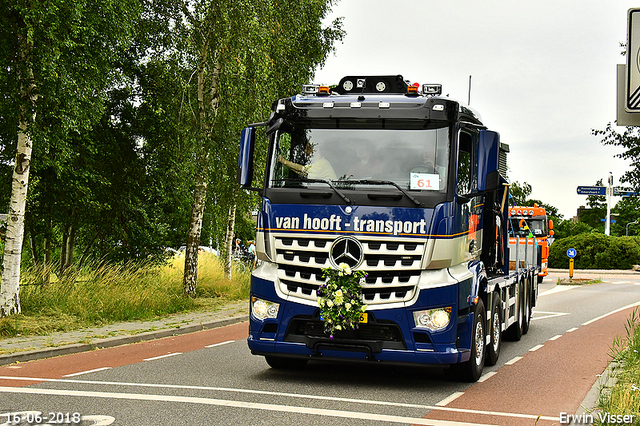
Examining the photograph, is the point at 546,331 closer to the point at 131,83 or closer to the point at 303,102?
the point at 303,102

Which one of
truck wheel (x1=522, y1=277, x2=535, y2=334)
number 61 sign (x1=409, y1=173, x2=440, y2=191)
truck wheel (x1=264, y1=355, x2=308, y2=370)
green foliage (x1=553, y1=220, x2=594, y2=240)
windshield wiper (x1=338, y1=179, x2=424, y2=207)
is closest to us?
windshield wiper (x1=338, y1=179, x2=424, y2=207)

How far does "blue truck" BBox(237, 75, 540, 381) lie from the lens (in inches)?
338

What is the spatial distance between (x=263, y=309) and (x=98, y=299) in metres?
7.53

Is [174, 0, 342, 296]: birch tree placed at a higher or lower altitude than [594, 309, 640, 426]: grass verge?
higher

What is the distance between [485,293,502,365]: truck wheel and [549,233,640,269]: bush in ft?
147

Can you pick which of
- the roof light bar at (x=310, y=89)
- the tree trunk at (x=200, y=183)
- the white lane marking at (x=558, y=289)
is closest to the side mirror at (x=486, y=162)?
the roof light bar at (x=310, y=89)

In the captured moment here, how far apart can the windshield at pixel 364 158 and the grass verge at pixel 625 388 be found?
111 inches

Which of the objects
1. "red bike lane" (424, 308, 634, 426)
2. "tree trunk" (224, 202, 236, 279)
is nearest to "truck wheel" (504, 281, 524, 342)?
"red bike lane" (424, 308, 634, 426)

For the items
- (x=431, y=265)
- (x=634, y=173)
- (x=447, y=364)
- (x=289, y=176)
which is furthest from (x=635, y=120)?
(x=634, y=173)

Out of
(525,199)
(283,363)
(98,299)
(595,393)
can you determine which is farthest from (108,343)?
(525,199)

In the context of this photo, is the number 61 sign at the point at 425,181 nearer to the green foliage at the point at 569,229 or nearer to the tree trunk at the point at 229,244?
the tree trunk at the point at 229,244

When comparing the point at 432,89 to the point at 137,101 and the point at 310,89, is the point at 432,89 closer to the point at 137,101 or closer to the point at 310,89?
the point at 310,89

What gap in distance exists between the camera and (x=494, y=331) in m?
11.0

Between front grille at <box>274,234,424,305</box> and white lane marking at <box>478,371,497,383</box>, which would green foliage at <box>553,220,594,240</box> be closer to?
white lane marking at <box>478,371,497,383</box>
